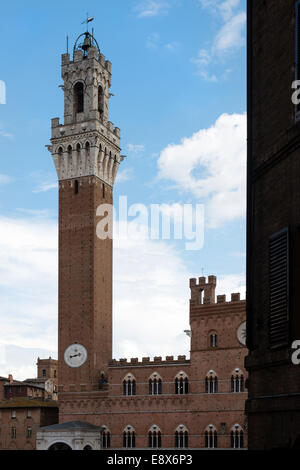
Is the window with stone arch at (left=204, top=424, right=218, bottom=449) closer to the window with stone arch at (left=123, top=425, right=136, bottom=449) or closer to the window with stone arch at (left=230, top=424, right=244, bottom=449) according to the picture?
the window with stone arch at (left=230, top=424, right=244, bottom=449)

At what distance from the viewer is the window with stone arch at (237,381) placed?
153 feet

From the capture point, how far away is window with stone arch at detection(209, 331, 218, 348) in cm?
4825

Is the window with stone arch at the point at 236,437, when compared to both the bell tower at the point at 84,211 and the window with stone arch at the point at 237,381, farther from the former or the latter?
the bell tower at the point at 84,211

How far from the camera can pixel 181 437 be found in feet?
158

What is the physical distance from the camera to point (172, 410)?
1922 inches

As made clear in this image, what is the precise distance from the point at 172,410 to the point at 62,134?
83.5 feet

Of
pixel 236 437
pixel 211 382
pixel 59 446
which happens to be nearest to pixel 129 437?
pixel 59 446

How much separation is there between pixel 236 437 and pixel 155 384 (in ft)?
24.1

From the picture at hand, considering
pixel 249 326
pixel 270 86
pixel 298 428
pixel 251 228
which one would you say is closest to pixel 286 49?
pixel 270 86

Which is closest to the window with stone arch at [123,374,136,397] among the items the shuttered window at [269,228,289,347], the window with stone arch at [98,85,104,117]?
the window with stone arch at [98,85,104,117]

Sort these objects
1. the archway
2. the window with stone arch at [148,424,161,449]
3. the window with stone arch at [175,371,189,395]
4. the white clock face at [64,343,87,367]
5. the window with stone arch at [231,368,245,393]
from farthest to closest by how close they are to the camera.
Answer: the white clock face at [64,343,87,367], the archway, the window with stone arch at [175,371,189,395], the window with stone arch at [148,424,161,449], the window with stone arch at [231,368,245,393]

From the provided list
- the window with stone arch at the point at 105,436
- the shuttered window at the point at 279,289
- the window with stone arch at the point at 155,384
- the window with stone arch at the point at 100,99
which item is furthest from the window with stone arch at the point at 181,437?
the shuttered window at the point at 279,289

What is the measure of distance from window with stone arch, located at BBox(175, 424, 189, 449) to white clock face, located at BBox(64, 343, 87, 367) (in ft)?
31.0
